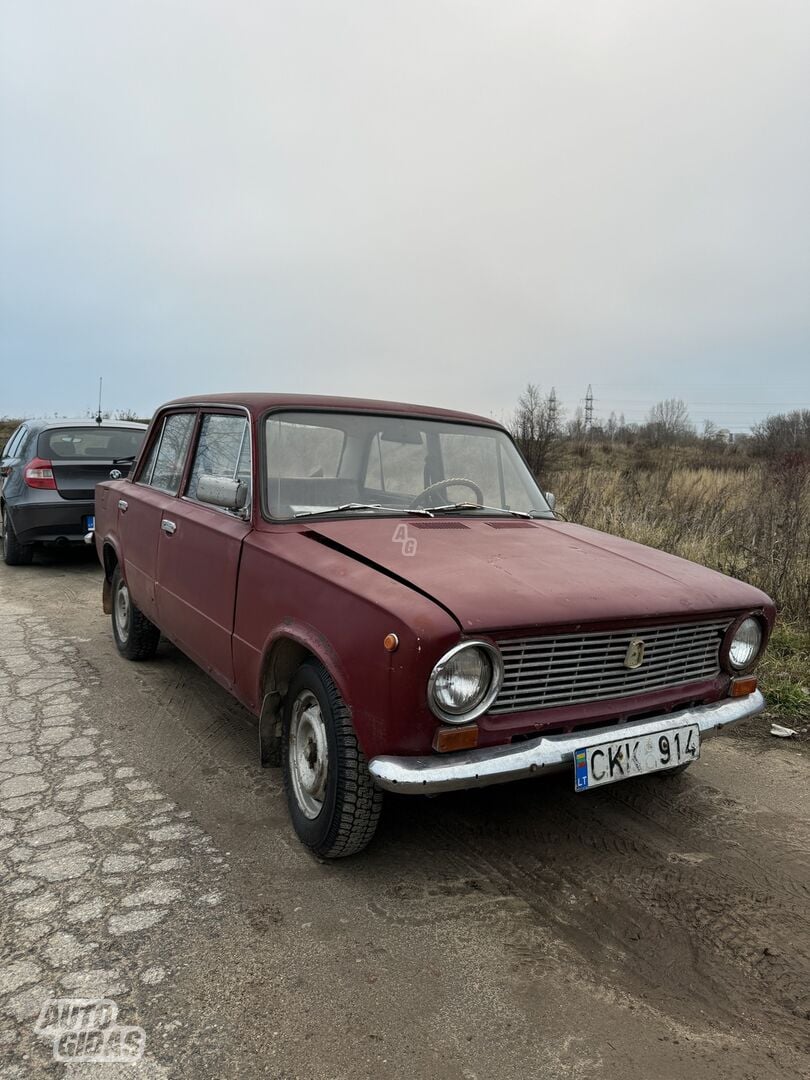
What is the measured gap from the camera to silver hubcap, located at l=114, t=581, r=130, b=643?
516 centimetres

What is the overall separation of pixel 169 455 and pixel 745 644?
3.39 m

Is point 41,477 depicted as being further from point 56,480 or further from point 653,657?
point 653,657

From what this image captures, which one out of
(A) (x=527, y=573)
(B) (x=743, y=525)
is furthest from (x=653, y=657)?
(B) (x=743, y=525)

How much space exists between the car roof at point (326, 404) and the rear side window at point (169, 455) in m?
0.24

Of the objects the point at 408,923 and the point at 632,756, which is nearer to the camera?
the point at 408,923

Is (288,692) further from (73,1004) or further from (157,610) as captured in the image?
(157,610)

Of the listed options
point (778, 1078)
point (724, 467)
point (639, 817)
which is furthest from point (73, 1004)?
point (724, 467)

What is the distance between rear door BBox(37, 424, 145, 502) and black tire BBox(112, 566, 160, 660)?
9.45 ft

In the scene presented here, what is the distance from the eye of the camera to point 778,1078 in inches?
74.0

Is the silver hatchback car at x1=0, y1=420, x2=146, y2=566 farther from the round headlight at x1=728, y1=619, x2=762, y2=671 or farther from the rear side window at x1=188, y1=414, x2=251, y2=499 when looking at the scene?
the round headlight at x1=728, y1=619, x2=762, y2=671

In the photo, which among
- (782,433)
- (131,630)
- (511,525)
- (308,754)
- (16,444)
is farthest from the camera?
(782,433)

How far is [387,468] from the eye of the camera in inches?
149

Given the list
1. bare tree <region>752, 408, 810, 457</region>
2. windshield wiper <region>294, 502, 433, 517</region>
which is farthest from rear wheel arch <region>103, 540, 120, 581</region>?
bare tree <region>752, 408, 810, 457</region>

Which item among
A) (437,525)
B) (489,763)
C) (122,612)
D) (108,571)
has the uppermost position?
(437,525)
